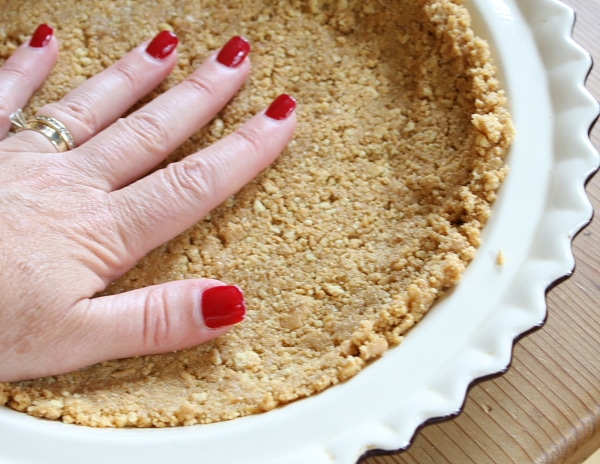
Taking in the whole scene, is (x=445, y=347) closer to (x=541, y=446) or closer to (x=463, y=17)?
(x=541, y=446)

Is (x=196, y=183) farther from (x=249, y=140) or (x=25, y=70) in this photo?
(x=25, y=70)

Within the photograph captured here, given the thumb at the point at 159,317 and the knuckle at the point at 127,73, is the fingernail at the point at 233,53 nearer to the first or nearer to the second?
the knuckle at the point at 127,73

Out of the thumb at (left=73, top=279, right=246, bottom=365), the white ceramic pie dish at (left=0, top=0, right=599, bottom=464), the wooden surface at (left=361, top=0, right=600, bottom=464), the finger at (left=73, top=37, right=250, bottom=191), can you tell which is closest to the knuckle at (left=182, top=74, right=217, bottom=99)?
the finger at (left=73, top=37, right=250, bottom=191)

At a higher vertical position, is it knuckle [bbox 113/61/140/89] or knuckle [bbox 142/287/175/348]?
knuckle [bbox 113/61/140/89]

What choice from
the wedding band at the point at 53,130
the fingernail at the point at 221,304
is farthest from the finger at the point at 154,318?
the wedding band at the point at 53,130

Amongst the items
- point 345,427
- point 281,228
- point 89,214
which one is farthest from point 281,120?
point 345,427

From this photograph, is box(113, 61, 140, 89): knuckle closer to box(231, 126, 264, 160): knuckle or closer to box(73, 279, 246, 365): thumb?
box(231, 126, 264, 160): knuckle
